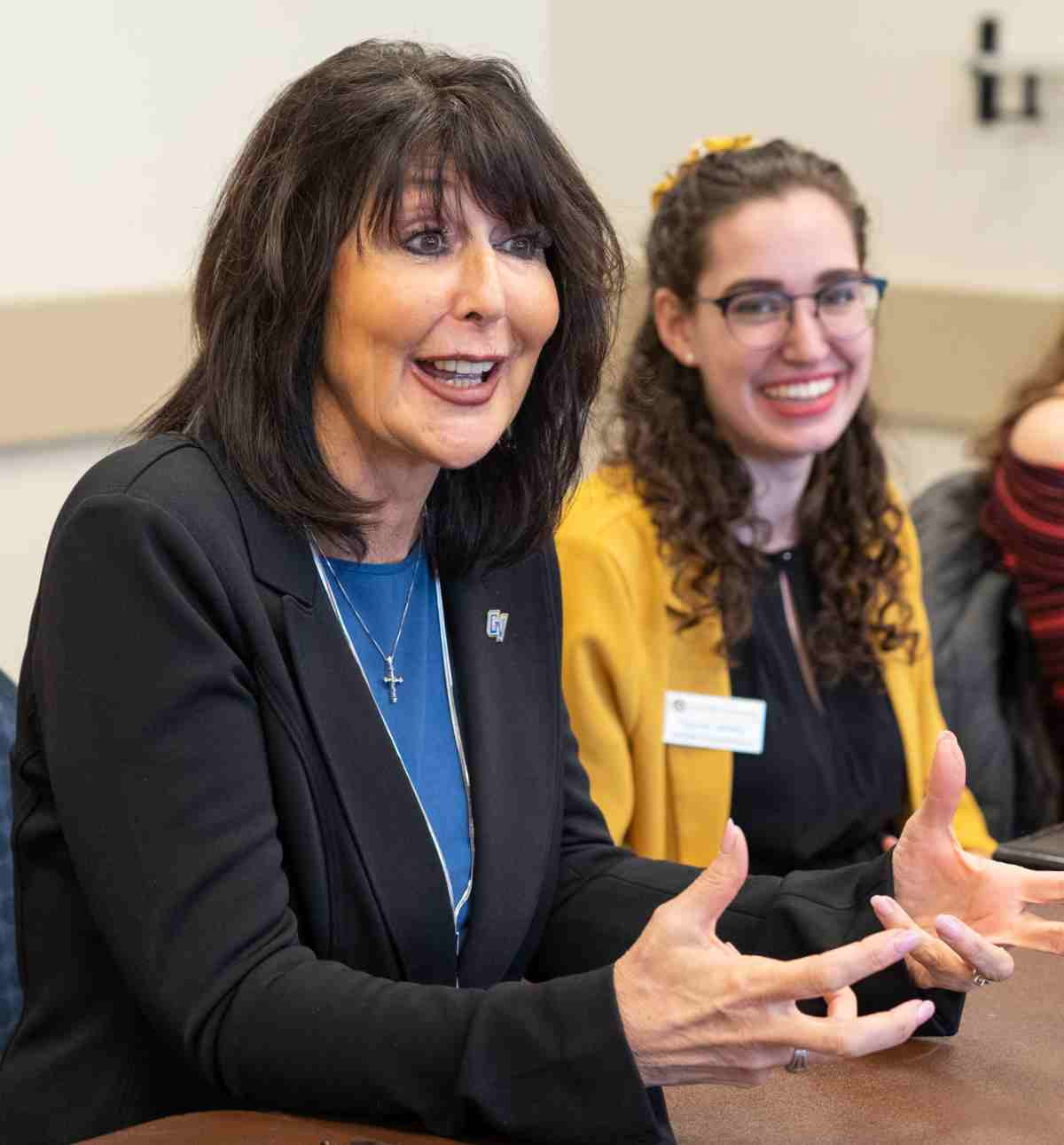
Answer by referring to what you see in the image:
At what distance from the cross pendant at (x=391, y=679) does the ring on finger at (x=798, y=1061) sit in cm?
48

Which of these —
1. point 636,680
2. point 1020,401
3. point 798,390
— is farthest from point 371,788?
point 1020,401

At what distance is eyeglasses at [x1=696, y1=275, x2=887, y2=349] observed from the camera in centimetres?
243

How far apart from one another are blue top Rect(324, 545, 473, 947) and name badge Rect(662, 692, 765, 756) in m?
0.73

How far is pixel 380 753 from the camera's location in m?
1.48

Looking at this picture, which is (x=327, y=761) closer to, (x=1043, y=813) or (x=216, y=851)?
(x=216, y=851)

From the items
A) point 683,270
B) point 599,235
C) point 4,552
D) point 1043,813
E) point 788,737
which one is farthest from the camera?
point 4,552

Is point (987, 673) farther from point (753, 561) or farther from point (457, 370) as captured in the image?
point (457, 370)

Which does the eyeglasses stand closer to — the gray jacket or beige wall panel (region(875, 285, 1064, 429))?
the gray jacket

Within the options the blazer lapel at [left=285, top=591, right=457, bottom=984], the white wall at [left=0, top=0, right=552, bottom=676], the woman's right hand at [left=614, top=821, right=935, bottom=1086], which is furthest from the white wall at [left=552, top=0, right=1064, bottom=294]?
the woman's right hand at [left=614, top=821, right=935, bottom=1086]

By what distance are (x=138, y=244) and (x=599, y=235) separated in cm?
219

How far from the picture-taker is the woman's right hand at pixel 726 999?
48.3 inches

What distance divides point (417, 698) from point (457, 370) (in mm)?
292

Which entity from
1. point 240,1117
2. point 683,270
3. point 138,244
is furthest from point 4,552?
point 240,1117

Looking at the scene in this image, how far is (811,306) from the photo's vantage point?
2432mm
